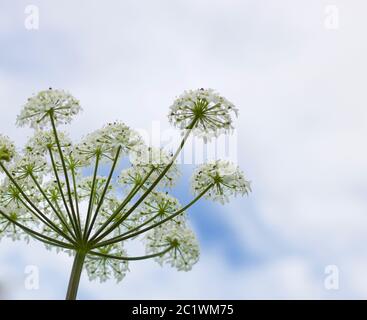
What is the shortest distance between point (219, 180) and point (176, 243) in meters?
1.35

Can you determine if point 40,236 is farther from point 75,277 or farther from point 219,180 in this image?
point 219,180

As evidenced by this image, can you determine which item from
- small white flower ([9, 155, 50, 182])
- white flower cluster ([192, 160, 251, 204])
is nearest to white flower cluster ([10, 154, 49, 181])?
small white flower ([9, 155, 50, 182])

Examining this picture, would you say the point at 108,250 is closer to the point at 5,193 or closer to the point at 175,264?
the point at 175,264

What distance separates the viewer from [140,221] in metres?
9.12

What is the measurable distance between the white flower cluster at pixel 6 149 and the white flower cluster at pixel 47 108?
415 mm

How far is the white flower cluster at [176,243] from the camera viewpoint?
9070 mm

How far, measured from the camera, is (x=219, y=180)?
923 centimetres

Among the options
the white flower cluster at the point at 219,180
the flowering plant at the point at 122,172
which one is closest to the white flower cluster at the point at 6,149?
the flowering plant at the point at 122,172

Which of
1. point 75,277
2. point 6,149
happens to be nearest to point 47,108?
point 6,149

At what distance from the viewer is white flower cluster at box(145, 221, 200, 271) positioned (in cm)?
907

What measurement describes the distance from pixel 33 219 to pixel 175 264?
275 centimetres

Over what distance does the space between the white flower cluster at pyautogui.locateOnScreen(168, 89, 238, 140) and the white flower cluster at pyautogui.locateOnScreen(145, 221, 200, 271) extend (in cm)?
171

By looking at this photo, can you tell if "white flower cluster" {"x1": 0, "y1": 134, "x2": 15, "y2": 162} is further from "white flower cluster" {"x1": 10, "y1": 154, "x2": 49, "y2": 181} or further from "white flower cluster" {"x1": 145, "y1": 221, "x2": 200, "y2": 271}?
"white flower cluster" {"x1": 145, "y1": 221, "x2": 200, "y2": 271}
